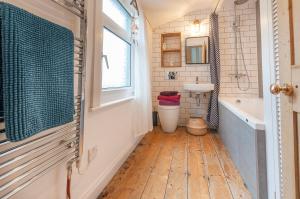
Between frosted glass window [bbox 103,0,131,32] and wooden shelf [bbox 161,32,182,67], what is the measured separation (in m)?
1.50

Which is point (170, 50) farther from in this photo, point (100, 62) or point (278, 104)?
point (278, 104)

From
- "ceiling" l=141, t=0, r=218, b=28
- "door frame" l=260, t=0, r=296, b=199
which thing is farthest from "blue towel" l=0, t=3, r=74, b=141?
"ceiling" l=141, t=0, r=218, b=28

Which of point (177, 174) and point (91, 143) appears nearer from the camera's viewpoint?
point (91, 143)

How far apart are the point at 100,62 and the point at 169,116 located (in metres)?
2.00

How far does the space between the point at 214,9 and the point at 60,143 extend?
3532 mm

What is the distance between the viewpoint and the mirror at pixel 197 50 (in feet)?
11.4

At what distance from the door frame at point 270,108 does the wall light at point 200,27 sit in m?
2.47

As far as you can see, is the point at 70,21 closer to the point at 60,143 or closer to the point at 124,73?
the point at 60,143

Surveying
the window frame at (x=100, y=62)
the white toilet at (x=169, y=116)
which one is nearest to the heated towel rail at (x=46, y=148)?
the window frame at (x=100, y=62)

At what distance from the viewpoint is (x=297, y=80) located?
65cm

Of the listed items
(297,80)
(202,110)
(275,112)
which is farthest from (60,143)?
(202,110)

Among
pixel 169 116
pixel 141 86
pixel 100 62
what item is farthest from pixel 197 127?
pixel 100 62

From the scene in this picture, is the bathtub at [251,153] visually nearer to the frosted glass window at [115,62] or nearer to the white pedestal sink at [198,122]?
the white pedestal sink at [198,122]

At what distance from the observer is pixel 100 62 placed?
1.38 metres
